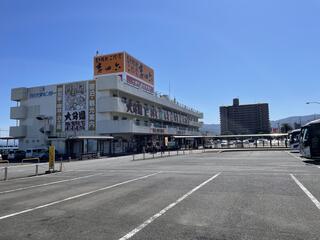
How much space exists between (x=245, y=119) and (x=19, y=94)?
382 ft

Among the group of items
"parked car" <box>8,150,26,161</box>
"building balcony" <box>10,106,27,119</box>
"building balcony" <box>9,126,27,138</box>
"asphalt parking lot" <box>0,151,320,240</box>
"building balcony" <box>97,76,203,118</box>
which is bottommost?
"asphalt parking lot" <box>0,151,320,240</box>

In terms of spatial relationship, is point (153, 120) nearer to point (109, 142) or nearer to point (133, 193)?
point (109, 142)

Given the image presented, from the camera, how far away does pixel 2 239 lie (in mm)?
5785

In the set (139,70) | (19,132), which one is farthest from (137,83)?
(19,132)

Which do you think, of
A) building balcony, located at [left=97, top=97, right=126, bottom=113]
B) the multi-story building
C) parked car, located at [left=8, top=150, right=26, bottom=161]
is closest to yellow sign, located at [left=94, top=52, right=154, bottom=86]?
the multi-story building

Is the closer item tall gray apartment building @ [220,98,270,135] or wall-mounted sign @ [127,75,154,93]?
wall-mounted sign @ [127,75,154,93]

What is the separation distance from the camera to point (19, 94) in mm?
61844

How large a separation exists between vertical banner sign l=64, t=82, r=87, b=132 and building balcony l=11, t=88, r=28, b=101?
34.6 ft

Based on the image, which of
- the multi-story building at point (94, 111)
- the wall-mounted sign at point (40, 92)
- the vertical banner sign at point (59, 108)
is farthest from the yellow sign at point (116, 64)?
the wall-mounted sign at point (40, 92)

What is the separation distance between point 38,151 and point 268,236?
44.0 metres

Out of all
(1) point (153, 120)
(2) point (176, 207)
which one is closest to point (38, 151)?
(1) point (153, 120)

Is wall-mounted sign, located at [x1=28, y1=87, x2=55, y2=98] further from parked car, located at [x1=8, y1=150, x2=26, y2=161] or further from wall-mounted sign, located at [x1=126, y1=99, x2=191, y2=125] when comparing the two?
parked car, located at [x1=8, y1=150, x2=26, y2=161]

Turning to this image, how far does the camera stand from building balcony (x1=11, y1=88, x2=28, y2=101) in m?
61.7

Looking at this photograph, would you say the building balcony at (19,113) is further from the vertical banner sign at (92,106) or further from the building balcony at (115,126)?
the building balcony at (115,126)
